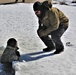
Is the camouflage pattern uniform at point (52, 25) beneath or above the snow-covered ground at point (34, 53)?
above

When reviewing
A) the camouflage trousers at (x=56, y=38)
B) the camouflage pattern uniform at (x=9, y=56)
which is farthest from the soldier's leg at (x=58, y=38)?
the camouflage pattern uniform at (x=9, y=56)

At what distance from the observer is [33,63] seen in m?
5.76

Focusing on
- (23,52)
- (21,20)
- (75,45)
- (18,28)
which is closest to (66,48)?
(75,45)

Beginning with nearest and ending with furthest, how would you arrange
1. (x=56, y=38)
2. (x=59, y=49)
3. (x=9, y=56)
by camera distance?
1. (x=9, y=56)
2. (x=56, y=38)
3. (x=59, y=49)

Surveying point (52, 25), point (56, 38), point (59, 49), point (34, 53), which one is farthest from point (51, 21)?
point (34, 53)

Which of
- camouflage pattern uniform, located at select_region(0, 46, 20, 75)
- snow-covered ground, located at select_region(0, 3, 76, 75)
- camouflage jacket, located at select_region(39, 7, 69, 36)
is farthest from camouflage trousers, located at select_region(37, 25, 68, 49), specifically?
camouflage pattern uniform, located at select_region(0, 46, 20, 75)

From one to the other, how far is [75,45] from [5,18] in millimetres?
4644

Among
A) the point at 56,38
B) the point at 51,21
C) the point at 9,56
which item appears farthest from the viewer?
the point at 56,38

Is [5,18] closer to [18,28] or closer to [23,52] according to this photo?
[18,28]

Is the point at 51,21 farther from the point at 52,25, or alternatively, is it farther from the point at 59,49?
the point at 59,49

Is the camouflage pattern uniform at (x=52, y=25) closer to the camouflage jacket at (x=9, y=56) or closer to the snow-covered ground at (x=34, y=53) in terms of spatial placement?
the snow-covered ground at (x=34, y=53)

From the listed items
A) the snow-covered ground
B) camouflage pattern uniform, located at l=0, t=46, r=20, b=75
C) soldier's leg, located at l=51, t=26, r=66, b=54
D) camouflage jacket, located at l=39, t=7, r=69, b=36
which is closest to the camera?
the snow-covered ground

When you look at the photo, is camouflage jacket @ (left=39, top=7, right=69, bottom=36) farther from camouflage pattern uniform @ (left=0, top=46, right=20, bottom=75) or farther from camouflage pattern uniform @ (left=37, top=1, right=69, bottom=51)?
camouflage pattern uniform @ (left=0, top=46, right=20, bottom=75)

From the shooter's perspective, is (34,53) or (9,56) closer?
(9,56)
